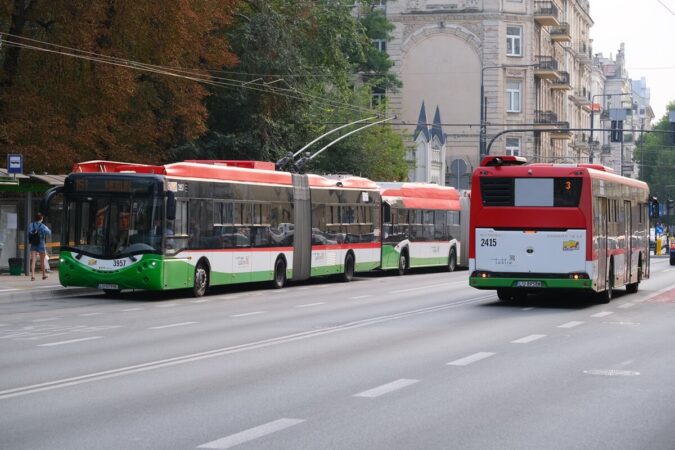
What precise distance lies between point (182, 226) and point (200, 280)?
1.62m

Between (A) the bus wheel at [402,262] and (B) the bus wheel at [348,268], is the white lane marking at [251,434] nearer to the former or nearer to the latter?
(B) the bus wheel at [348,268]

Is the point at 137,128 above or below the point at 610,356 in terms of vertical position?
above

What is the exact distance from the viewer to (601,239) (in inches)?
1011

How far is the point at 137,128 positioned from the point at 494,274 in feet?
65.0

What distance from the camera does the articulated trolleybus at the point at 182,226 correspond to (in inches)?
1051

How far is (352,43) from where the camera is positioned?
52344 millimetres

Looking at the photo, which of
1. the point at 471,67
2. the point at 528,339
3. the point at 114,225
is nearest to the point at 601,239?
the point at 528,339

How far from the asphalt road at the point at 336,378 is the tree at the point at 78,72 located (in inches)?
590

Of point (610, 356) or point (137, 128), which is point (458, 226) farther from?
point (610, 356)

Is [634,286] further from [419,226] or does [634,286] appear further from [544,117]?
[544,117]

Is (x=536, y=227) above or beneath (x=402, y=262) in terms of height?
above

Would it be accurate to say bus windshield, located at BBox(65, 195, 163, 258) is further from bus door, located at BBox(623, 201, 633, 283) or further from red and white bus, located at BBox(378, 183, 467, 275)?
red and white bus, located at BBox(378, 183, 467, 275)

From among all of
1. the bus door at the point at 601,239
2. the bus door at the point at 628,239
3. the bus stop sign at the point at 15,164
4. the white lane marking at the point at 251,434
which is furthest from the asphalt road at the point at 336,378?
the bus stop sign at the point at 15,164

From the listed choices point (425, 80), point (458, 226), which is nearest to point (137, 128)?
point (458, 226)
